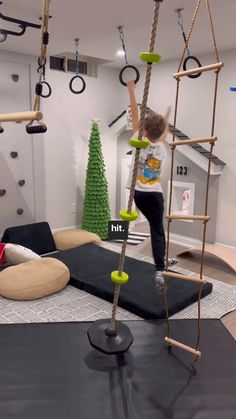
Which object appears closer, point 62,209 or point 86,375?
point 86,375

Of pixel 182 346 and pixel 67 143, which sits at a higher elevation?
pixel 67 143

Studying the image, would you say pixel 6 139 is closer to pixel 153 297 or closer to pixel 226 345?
pixel 153 297

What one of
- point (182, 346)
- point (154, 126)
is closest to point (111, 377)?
point (182, 346)

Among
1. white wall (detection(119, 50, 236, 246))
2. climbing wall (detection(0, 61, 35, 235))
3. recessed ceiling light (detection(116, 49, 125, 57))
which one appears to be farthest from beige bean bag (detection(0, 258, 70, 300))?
recessed ceiling light (detection(116, 49, 125, 57))

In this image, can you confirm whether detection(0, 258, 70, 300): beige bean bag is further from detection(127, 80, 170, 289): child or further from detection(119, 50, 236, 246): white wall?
detection(119, 50, 236, 246): white wall

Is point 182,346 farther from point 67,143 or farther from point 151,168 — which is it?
point 67,143

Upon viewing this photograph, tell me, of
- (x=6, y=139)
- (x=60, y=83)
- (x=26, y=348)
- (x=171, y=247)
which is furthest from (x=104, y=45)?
(x=26, y=348)

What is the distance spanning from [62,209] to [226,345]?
13.5ft

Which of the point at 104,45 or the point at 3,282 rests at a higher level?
the point at 104,45

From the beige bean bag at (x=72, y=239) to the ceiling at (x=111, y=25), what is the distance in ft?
8.46

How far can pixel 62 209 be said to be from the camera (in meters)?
6.12

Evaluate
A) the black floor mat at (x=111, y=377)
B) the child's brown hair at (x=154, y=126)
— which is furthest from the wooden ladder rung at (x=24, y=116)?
the black floor mat at (x=111, y=377)

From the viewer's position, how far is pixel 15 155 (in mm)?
5105

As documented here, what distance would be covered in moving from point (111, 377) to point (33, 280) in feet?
5.27
